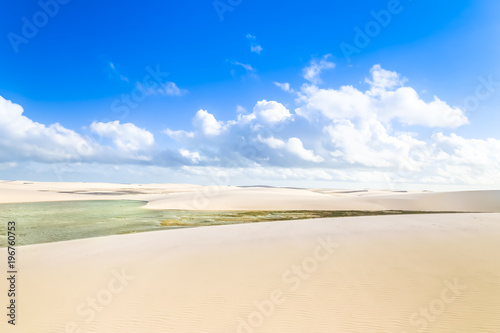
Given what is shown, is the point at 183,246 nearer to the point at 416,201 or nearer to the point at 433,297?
the point at 433,297

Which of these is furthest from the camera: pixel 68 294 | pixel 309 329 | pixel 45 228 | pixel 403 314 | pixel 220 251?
pixel 45 228

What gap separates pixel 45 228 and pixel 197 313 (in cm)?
1997

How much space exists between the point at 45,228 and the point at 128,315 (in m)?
18.7

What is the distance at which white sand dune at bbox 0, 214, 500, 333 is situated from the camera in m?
6.46

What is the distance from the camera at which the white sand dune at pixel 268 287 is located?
21.2ft

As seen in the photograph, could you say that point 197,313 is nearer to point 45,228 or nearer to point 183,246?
point 183,246

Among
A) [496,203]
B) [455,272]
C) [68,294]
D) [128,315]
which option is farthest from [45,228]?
[496,203]

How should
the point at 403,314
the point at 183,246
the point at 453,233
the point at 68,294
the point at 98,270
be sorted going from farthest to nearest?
1. the point at 453,233
2. the point at 183,246
3. the point at 98,270
4. the point at 68,294
5. the point at 403,314

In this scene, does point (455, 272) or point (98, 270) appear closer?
Result: point (455, 272)

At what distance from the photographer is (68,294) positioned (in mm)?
8086

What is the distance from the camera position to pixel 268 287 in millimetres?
8203

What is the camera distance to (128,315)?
6895 millimetres

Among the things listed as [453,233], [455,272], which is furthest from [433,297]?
[453,233]

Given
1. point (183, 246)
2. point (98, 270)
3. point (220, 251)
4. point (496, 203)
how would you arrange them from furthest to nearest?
point (496, 203) < point (183, 246) < point (220, 251) < point (98, 270)
